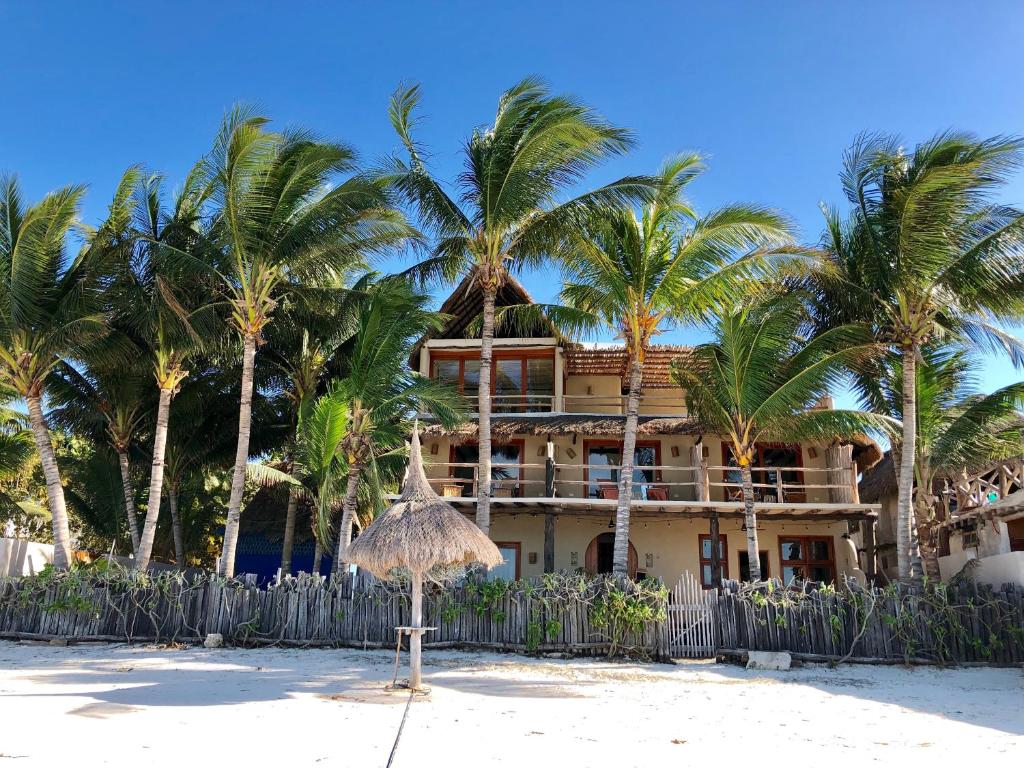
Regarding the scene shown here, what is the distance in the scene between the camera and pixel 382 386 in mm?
13969

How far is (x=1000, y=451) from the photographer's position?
1428 cm

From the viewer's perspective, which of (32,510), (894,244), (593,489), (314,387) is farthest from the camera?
(32,510)

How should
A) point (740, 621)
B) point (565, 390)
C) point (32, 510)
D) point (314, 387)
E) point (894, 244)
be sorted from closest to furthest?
point (740, 621)
point (894, 244)
point (314, 387)
point (565, 390)
point (32, 510)

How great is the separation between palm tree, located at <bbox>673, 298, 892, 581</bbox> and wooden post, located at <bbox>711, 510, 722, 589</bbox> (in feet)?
9.44

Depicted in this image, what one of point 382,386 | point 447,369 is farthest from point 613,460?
point 382,386

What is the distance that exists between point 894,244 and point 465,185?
7.15 m

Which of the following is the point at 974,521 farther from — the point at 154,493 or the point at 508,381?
the point at 154,493

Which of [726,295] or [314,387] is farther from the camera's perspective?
[314,387]

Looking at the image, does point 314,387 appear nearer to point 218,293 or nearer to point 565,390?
point 218,293

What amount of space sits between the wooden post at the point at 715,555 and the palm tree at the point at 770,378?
2877 millimetres

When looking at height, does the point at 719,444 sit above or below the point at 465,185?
below

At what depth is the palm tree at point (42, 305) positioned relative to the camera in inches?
533

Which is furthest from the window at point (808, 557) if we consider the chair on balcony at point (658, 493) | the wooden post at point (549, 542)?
the wooden post at point (549, 542)

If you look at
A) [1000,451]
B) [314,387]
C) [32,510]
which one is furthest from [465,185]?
[32,510]
